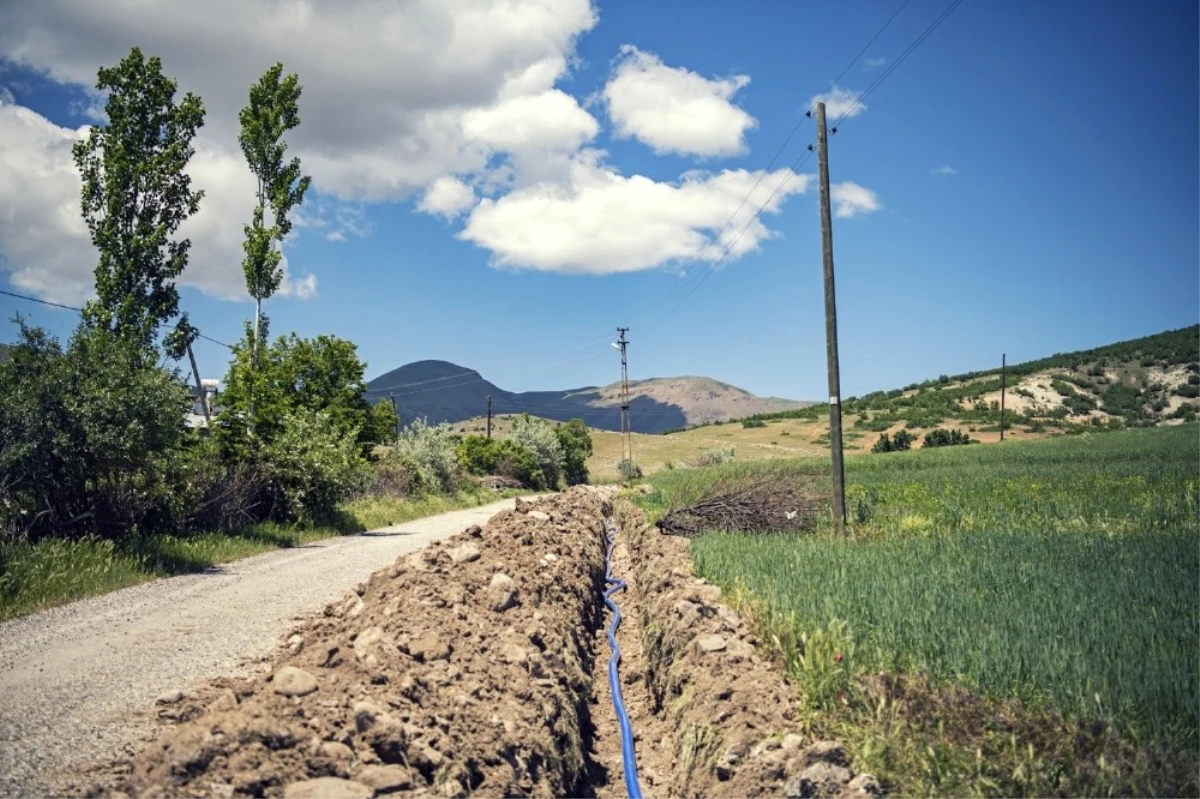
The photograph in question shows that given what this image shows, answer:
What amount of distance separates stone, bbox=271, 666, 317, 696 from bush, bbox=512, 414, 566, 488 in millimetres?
56332

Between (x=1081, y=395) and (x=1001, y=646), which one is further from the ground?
(x=1081, y=395)

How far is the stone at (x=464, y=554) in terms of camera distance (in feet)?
31.2

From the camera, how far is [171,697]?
18.9 feet

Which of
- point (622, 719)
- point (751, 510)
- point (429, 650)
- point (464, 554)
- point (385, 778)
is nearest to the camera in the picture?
point (385, 778)

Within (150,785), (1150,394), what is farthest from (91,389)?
(1150,394)

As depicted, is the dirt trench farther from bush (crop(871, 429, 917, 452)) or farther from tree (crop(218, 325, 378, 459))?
bush (crop(871, 429, 917, 452))

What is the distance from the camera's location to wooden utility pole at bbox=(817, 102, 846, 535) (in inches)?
613

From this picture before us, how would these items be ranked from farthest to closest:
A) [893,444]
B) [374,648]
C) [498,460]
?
1. [893,444]
2. [498,460]
3. [374,648]

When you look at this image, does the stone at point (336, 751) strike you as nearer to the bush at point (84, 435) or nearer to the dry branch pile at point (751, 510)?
the bush at point (84, 435)

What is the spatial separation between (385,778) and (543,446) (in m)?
59.3

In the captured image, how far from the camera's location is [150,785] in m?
3.62

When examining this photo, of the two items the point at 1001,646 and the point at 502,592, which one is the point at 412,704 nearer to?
the point at 502,592

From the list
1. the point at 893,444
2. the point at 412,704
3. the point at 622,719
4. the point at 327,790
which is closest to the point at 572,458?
the point at 893,444

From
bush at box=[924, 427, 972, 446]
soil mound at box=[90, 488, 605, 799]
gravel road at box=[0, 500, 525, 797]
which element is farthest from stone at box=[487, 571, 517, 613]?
bush at box=[924, 427, 972, 446]
